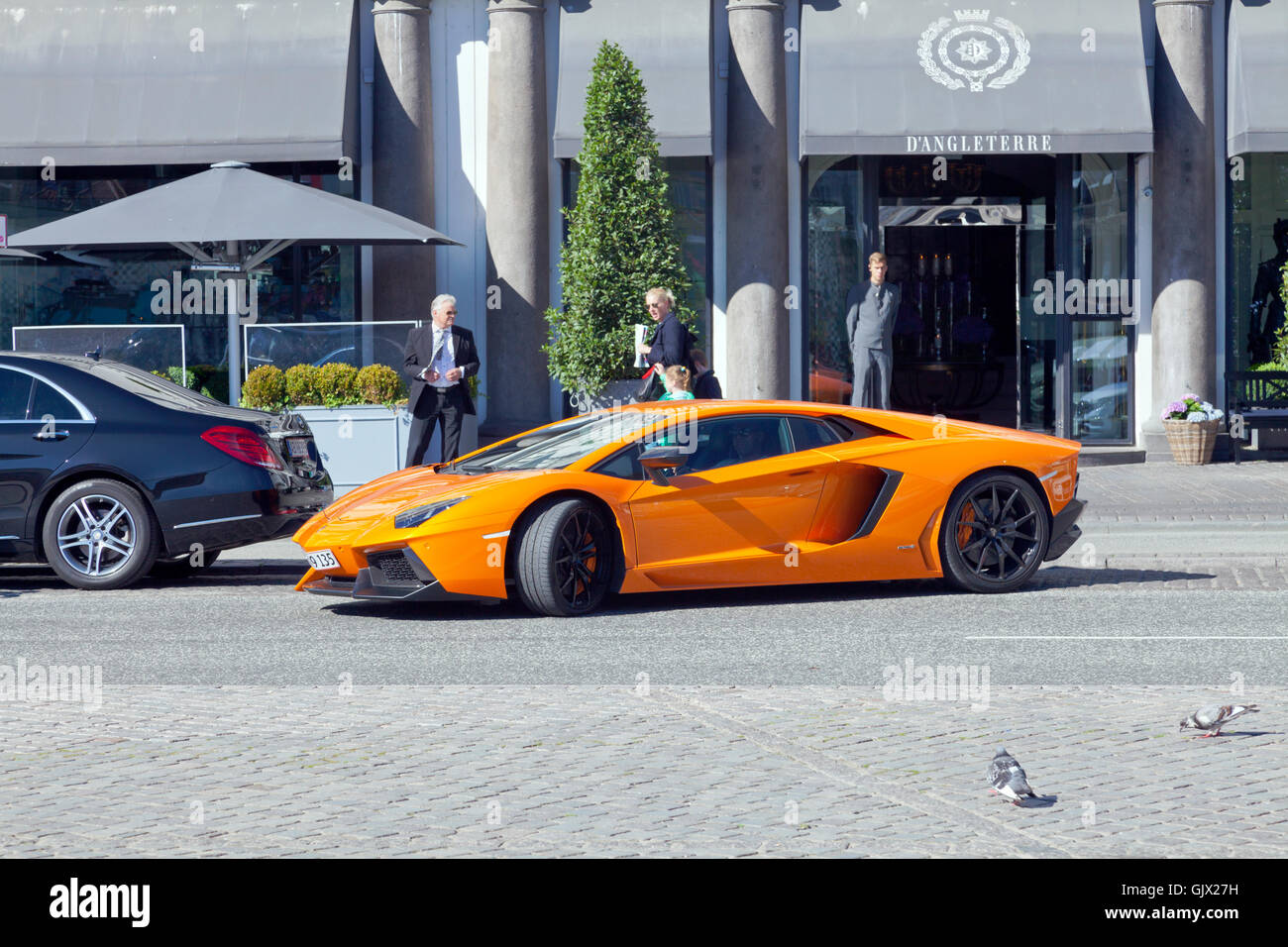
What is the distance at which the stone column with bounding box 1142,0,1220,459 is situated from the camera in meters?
18.9

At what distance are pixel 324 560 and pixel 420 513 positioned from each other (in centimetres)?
69

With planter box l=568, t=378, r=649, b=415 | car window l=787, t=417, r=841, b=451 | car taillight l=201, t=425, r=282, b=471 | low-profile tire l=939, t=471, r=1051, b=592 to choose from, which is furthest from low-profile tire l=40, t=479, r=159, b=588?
planter box l=568, t=378, r=649, b=415

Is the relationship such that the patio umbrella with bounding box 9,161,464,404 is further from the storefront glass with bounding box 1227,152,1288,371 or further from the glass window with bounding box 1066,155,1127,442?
the storefront glass with bounding box 1227,152,1288,371

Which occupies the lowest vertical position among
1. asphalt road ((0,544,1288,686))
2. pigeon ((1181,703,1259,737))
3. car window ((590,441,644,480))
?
asphalt road ((0,544,1288,686))

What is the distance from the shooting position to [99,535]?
10.8 m

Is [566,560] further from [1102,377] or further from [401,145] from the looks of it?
[1102,377]

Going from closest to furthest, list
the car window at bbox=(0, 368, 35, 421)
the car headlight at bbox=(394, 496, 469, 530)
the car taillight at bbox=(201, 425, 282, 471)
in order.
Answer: the car headlight at bbox=(394, 496, 469, 530) → the car taillight at bbox=(201, 425, 282, 471) → the car window at bbox=(0, 368, 35, 421)

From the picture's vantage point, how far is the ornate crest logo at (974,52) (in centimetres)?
1852

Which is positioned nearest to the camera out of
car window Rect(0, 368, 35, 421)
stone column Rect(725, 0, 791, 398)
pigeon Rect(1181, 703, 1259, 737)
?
pigeon Rect(1181, 703, 1259, 737)

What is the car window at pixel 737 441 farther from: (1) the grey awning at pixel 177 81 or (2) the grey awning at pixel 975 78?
(1) the grey awning at pixel 177 81

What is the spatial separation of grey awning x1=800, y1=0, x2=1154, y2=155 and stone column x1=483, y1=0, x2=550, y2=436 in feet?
10.2

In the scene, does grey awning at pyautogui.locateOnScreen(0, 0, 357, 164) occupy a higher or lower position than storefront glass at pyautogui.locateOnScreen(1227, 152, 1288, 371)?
higher

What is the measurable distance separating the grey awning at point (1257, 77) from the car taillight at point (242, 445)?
12.1 metres

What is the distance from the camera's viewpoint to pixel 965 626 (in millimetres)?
9094
